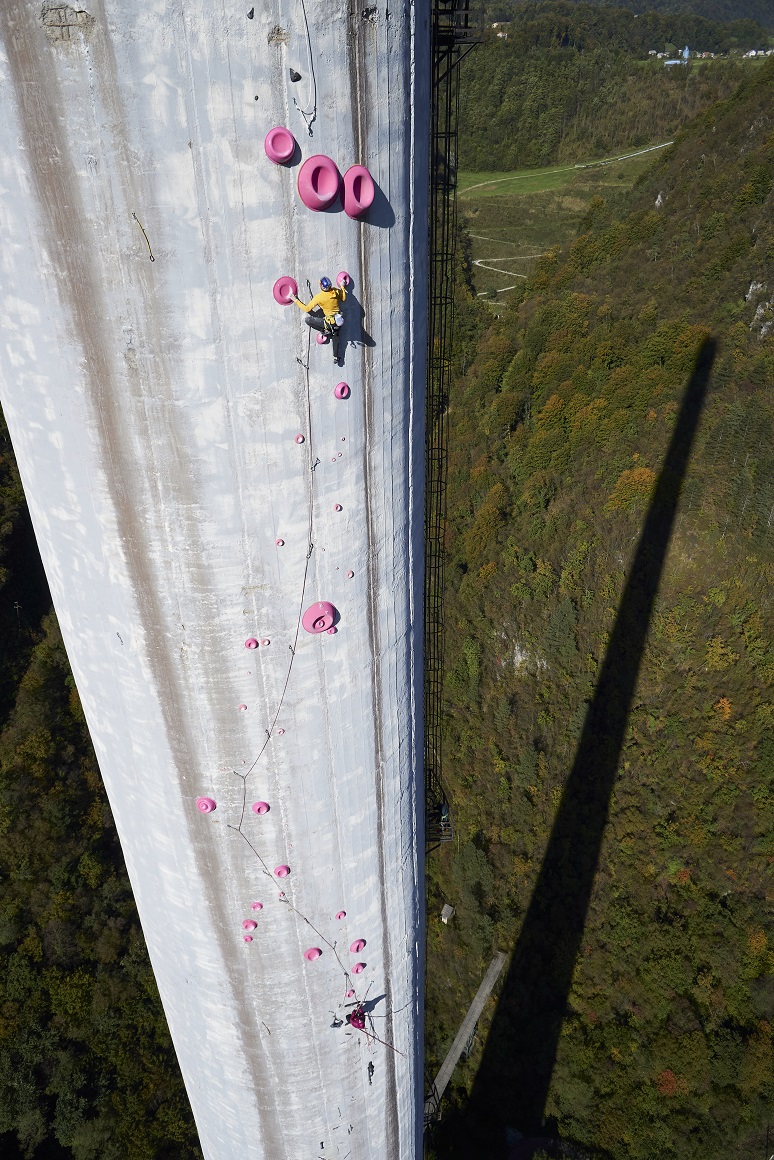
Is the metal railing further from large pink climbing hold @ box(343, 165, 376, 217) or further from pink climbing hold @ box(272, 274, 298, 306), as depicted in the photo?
→ pink climbing hold @ box(272, 274, 298, 306)

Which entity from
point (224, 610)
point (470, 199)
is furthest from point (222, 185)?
point (470, 199)

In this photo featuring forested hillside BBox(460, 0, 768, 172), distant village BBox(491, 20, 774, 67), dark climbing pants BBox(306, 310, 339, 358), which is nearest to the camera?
dark climbing pants BBox(306, 310, 339, 358)

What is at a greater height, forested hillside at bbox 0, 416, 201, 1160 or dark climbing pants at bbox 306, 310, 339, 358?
dark climbing pants at bbox 306, 310, 339, 358

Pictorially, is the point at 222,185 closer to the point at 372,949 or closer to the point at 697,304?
the point at 372,949

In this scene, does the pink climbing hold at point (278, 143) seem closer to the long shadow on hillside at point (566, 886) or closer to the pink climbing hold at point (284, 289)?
the pink climbing hold at point (284, 289)

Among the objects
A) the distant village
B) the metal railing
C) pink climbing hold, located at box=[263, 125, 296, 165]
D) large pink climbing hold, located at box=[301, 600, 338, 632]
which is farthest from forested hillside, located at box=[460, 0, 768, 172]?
large pink climbing hold, located at box=[301, 600, 338, 632]
